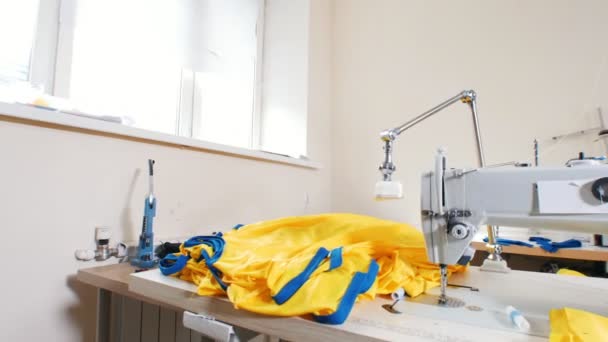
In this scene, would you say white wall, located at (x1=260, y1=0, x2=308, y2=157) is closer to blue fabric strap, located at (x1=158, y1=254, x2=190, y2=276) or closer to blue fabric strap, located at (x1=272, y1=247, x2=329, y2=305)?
blue fabric strap, located at (x1=158, y1=254, x2=190, y2=276)

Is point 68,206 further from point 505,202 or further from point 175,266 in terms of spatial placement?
point 505,202

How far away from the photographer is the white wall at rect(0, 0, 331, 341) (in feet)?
2.95

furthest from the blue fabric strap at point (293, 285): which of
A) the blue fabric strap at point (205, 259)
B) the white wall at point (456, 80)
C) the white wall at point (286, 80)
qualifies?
the white wall at point (286, 80)

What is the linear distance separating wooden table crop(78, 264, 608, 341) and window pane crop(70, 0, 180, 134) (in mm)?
848

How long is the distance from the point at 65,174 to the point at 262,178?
938 millimetres

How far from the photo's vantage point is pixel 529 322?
1.73ft

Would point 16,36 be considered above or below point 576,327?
above

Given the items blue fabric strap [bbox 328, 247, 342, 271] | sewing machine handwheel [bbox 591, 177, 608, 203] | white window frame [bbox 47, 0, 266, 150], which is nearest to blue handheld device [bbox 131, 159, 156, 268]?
white window frame [bbox 47, 0, 266, 150]

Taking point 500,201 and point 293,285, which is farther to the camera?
point 500,201

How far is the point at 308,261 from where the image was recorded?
22.9 inches

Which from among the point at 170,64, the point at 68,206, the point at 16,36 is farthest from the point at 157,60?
the point at 68,206

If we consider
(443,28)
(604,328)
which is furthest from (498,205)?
(443,28)

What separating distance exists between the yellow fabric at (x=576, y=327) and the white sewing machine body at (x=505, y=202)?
0.17m

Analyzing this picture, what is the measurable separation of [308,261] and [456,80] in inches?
79.2
